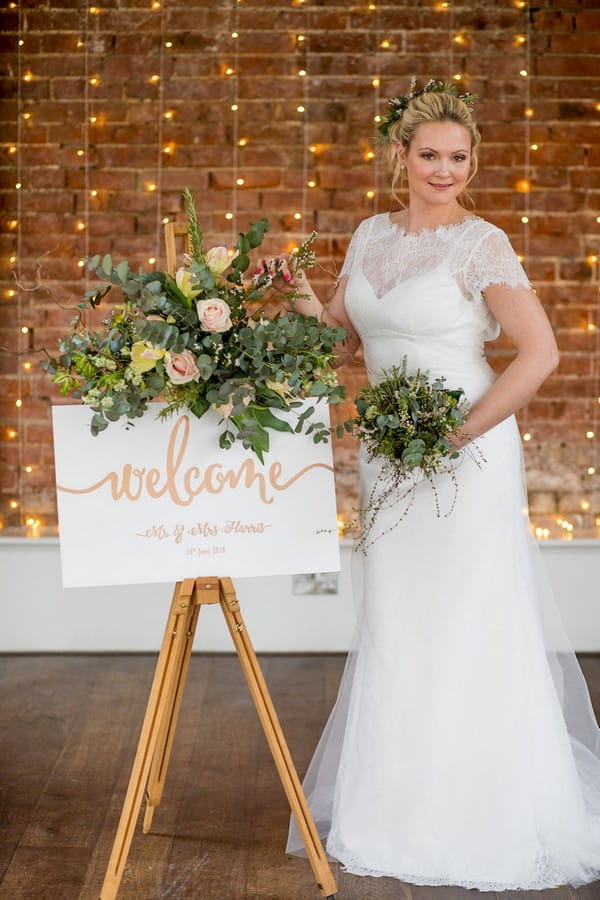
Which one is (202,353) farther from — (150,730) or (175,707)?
(175,707)

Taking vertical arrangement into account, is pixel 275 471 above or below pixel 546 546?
above

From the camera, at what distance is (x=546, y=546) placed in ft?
14.4

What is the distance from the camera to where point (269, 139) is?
450cm

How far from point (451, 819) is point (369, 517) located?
0.73m

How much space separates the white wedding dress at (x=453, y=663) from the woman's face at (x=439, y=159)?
0.10 metres

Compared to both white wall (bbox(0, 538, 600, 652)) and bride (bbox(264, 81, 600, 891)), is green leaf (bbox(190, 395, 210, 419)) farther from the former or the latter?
white wall (bbox(0, 538, 600, 652))

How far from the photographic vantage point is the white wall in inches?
173

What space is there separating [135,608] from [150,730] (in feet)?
7.01

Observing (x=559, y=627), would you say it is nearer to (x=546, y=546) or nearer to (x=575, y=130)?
(x=546, y=546)

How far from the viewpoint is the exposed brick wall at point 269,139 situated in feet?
14.6

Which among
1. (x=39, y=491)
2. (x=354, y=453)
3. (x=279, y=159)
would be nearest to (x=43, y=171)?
(x=279, y=159)

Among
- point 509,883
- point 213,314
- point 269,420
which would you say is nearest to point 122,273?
point 213,314

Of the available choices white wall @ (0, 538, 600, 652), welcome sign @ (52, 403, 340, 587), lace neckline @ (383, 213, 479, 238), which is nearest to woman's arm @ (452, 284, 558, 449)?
lace neckline @ (383, 213, 479, 238)

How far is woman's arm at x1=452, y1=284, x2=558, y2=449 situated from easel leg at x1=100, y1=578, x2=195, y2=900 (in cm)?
72
